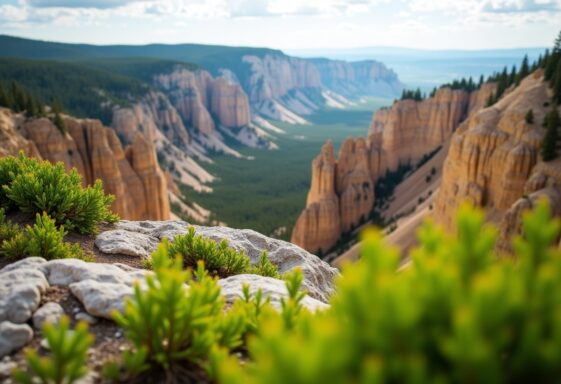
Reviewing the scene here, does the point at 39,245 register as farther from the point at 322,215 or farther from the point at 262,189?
the point at 262,189

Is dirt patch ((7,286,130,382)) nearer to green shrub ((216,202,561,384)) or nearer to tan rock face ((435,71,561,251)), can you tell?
green shrub ((216,202,561,384))

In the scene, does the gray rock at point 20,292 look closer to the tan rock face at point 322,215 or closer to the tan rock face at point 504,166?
the tan rock face at point 504,166

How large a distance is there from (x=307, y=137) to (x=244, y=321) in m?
191

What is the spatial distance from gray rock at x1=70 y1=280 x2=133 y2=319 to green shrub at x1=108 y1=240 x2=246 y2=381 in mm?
1233

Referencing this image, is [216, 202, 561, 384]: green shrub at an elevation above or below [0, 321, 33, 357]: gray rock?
above

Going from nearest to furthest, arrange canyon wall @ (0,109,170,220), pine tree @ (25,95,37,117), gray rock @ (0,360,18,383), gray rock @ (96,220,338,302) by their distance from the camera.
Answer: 1. gray rock @ (0,360,18,383)
2. gray rock @ (96,220,338,302)
3. canyon wall @ (0,109,170,220)
4. pine tree @ (25,95,37,117)

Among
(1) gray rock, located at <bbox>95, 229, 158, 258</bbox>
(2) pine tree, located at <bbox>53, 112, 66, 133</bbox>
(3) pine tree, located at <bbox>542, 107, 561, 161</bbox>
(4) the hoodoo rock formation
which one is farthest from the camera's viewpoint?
(4) the hoodoo rock formation

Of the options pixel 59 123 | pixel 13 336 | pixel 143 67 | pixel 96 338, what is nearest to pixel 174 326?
pixel 96 338

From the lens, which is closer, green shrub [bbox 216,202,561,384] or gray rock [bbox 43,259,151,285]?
green shrub [bbox 216,202,561,384]

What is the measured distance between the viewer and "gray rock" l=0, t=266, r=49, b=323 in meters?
5.50

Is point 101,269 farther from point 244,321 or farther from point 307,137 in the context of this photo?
point 307,137

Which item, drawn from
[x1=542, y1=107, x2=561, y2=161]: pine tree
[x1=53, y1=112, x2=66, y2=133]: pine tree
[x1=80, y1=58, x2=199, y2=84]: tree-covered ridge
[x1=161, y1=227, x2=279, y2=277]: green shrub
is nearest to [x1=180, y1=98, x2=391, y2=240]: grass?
[x1=53, y1=112, x2=66, y2=133]: pine tree

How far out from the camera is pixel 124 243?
982 centimetres

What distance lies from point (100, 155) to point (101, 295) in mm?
38179
